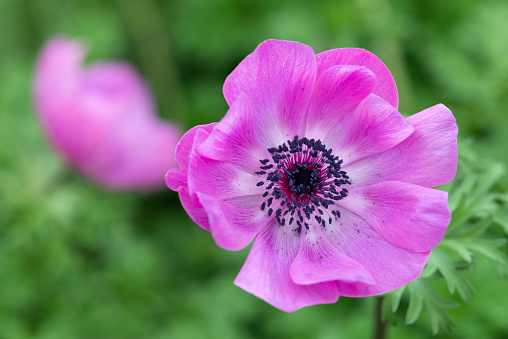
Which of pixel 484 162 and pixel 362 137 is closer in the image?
pixel 362 137

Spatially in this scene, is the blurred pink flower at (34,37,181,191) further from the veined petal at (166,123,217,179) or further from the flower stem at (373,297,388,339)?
the flower stem at (373,297,388,339)

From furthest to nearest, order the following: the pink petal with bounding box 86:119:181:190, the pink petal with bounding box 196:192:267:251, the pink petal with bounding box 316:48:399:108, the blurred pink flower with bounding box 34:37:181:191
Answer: the pink petal with bounding box 86:119:181:190 → the blurred pink flower with bounding box 34:37:181:191 → the pink petal with bounding box 316:48:399:108 → the pink petal with bounding box 196:192:267:251

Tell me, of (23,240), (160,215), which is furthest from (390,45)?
(23,240)

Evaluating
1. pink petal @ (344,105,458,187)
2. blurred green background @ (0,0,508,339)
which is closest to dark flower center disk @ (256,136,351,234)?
pink petal @ (344,105,458,187)

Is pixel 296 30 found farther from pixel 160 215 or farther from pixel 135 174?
pixel 160 215

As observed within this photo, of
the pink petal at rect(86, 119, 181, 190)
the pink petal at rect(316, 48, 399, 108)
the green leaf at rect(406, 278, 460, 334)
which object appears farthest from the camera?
the pink petal at rect(86, 119, 181, 190)

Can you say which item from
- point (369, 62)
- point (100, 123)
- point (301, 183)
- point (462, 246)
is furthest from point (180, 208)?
point (369, 62)

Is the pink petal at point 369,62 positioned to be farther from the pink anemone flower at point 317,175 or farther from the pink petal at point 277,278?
the pink petal at point 277,278
